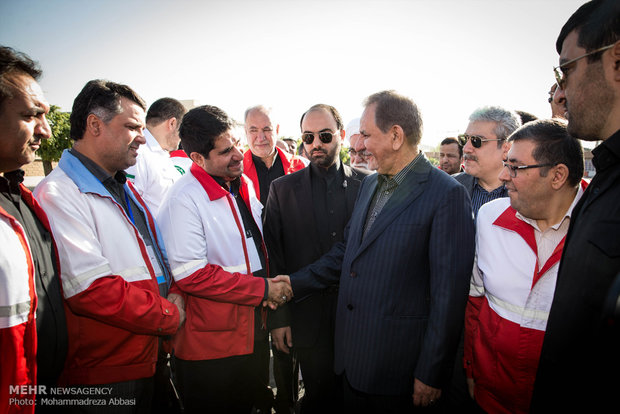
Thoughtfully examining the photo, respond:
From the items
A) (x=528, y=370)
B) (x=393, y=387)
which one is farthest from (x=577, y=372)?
(x=393, y=387)

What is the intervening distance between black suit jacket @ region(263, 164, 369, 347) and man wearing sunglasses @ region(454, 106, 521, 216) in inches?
54.7

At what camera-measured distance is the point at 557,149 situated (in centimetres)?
193

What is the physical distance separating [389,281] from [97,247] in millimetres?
1955

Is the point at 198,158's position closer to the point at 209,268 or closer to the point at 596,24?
the point at 209,268

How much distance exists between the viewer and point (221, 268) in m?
2.46

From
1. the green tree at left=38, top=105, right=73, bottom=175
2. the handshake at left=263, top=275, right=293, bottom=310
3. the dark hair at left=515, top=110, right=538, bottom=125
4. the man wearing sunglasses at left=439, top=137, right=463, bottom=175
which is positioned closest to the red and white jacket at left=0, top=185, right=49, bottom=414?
the handshake at left=263, top=275, right=293, bottom=310

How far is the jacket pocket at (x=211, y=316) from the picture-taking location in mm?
2461

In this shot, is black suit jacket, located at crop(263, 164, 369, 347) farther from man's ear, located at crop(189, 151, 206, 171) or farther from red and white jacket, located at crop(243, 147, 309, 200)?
red and white jacket, located at crop(243, 147, 309, 200)

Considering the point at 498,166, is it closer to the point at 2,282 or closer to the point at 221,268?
the point at 221,268

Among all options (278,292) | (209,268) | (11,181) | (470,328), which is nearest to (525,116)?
(470,328)

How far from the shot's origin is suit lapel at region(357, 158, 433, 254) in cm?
207

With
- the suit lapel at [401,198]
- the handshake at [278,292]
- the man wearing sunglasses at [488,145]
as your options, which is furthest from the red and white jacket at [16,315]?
the man wearing sunglasses at [488,145]

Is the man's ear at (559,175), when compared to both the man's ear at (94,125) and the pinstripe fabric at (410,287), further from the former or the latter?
the man's ear at (94,125)

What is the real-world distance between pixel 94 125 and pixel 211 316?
5.60 ft
